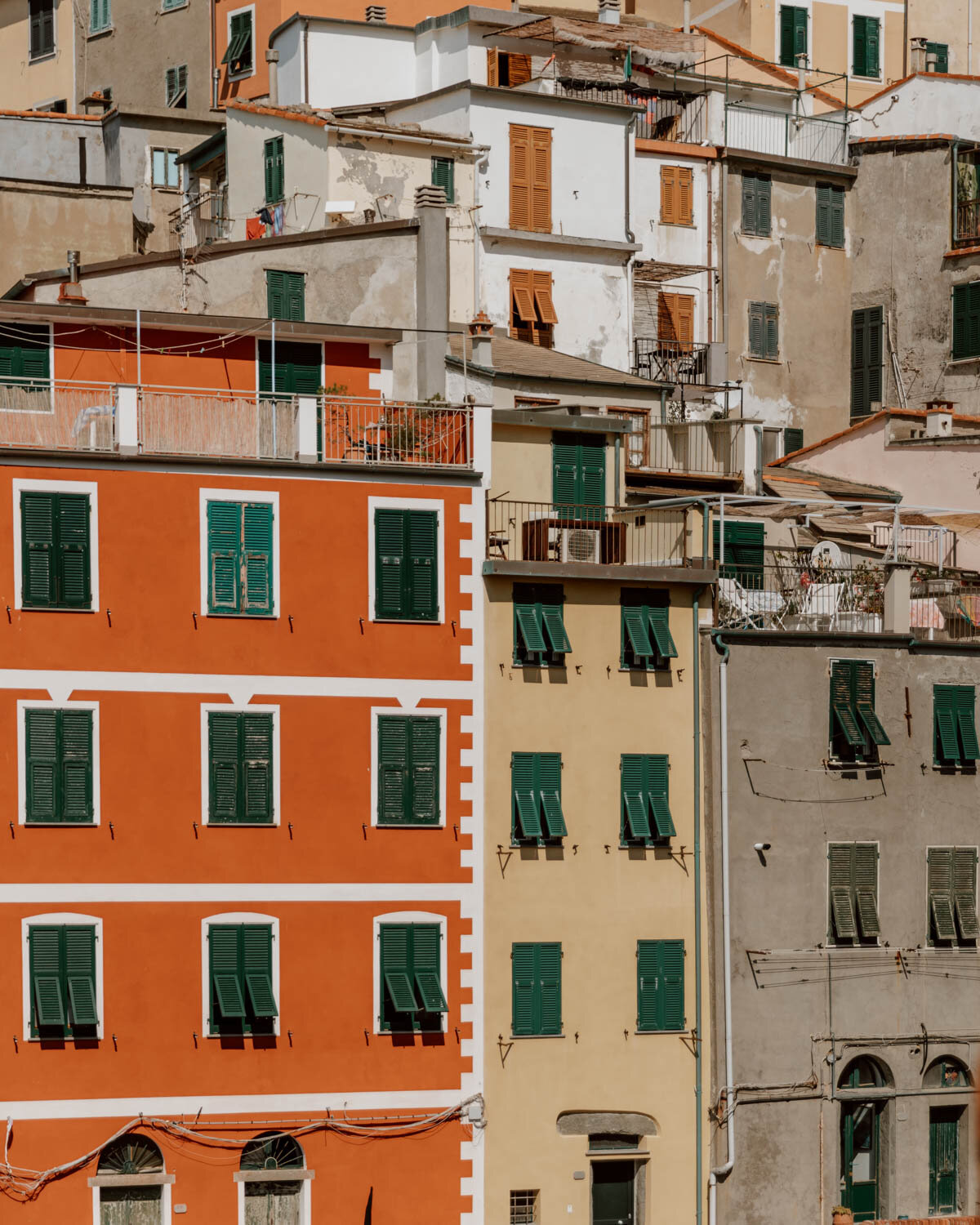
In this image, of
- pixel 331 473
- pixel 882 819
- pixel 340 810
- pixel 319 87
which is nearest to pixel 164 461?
pixel 331 473

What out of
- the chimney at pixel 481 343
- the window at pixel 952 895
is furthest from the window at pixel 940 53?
the window at pixel 952 895

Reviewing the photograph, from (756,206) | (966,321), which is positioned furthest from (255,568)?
(966,321)

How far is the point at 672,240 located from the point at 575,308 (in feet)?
16.7

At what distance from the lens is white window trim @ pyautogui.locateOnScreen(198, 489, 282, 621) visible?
3938 cm

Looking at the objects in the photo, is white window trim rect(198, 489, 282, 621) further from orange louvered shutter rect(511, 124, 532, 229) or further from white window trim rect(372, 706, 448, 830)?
orange louvered shutter rect(511, 124, 532, 229)

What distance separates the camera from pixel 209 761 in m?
39.0

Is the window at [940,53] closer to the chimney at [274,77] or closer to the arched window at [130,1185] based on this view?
A: the chimney at [274,77]

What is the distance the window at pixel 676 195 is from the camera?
5759 centimetres

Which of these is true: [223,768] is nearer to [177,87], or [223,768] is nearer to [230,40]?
[230,40]

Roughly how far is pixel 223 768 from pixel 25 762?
118 inches

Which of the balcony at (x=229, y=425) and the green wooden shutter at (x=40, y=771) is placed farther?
the balcony at (x=229, y=425)

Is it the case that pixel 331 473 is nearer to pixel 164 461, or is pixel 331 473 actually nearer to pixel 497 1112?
pixel 164 461

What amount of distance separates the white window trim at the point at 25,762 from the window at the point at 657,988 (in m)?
9.03

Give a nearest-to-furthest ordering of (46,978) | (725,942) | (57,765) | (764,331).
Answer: (46,978), (57,765), (725,942), (764,331)
